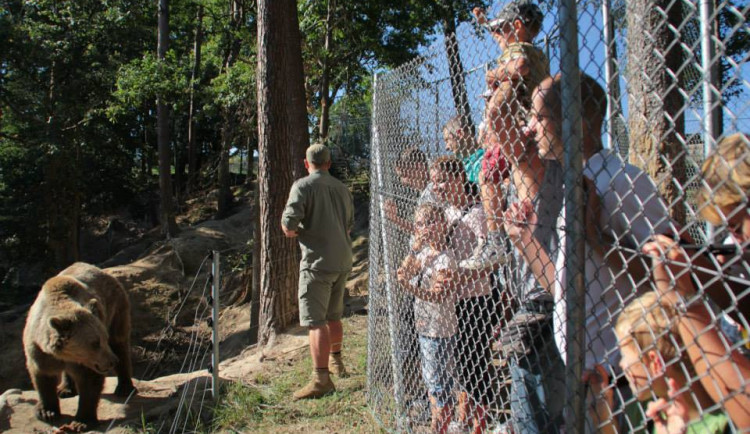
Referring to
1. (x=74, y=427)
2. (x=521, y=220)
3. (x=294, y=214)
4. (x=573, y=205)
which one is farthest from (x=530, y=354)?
(x=74, y=427)

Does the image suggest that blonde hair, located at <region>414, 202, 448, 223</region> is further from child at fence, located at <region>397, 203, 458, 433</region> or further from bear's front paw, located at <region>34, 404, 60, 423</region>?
bear's front paw, located at <region>34, 404, 60, 423</region>

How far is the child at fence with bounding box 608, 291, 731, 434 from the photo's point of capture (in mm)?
1579

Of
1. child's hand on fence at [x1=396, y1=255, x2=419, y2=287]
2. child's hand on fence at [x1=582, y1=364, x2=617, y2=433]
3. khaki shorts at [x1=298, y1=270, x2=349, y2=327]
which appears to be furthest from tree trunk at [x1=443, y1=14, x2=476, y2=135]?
khaki shorts at [x1=298, y1=270, x2=349, y2=327]

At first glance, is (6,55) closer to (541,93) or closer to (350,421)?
(350,421)

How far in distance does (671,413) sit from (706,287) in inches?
17.7

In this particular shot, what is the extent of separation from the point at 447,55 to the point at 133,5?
58.0ft

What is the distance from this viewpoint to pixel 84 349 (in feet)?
17.5

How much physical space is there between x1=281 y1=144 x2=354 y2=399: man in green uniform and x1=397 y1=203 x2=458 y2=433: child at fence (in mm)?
1637

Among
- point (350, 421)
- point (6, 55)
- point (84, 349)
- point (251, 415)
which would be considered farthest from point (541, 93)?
point (6, 55)

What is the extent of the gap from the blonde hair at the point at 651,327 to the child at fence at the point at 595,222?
0.20ft

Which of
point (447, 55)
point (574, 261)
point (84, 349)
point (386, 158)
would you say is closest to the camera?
point (574, 261)

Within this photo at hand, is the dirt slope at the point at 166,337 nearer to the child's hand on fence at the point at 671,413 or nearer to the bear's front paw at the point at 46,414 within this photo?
the bear's front paw at the point at 46,414

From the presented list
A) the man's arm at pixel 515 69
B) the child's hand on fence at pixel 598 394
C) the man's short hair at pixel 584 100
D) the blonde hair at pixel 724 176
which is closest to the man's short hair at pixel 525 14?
the man's arm at pixel 515 69

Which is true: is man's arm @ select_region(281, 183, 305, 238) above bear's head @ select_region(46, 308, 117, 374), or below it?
above
